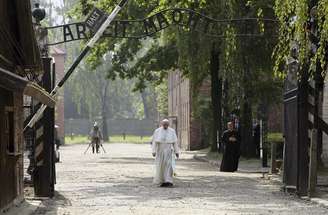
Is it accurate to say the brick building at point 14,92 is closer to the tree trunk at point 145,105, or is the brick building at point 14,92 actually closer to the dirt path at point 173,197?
the dirt path at point 173,197

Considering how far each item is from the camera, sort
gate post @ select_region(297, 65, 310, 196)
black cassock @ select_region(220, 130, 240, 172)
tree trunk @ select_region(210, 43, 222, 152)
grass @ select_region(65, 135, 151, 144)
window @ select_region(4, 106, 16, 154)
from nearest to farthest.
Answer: window @ select_region(4, 106, 16, 154) → gate post @ select_region(297, 65, 310, 196) → black cassock @ select_region(220, 130, 240, 172) → tree trunk @ select_region(210, 43, 222, 152) → grass @ select_region(65, 135, 151, 144)

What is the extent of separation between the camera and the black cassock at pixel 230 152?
2695 centimetres

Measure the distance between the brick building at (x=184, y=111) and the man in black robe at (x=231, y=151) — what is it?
16770 mm

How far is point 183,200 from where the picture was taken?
636 inches

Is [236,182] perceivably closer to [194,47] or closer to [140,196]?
[140,196]

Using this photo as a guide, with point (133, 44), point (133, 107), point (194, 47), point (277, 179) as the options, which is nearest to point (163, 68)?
point (133, 44)

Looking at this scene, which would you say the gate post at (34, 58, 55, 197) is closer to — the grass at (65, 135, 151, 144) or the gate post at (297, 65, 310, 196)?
the gate post at (297, 65, 310, 196)

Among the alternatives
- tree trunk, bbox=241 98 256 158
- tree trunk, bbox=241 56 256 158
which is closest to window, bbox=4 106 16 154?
tree trunk, bbox=241 56 256 158

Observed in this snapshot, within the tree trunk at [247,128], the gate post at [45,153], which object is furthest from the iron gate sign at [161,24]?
the tree trunk at [247,128]

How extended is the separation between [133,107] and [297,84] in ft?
409

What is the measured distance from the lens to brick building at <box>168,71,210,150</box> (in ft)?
182

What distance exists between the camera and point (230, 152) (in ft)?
87.9

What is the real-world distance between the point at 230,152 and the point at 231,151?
6 centimetres

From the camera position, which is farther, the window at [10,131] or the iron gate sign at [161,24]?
the iron gate sign at [161,24]
